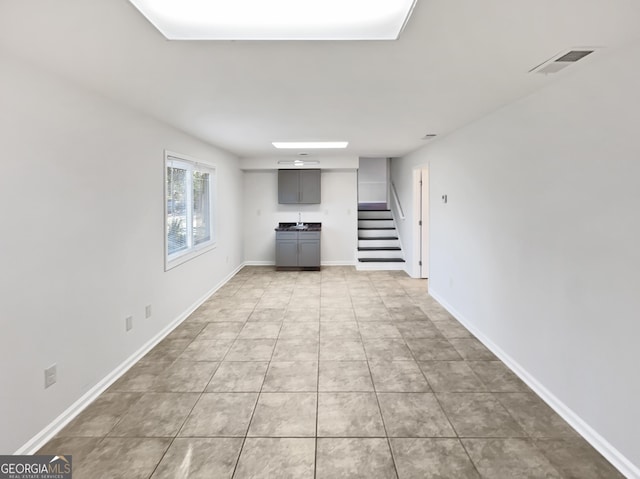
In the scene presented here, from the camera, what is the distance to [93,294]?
276 cm

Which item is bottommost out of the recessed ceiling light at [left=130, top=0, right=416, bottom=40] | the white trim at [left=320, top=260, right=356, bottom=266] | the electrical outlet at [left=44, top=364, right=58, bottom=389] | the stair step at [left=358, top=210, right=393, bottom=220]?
the electrical outlet at [left=44, top=364, right=58, bottom=389]

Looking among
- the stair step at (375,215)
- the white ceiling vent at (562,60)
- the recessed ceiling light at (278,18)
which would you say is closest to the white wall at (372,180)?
the stair step at (375,215)

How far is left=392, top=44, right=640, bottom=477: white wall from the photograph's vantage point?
1983 millimetres

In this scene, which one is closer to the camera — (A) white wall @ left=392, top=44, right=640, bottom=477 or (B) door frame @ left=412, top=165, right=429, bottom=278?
(A) white wall @ left=392, top=44, right=640, bottom=477

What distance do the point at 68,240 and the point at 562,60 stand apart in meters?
3.39

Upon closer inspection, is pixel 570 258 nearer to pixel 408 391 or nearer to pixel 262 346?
pixel 408 391

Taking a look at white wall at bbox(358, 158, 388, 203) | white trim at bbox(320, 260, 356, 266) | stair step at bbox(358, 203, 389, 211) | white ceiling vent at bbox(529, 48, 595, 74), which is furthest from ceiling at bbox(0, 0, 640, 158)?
white wall at bbox(358, 158, 388, 203)

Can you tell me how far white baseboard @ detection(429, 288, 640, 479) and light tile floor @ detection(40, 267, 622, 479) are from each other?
0.18ft

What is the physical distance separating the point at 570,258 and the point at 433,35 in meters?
1.75

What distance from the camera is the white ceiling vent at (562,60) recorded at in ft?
6.55

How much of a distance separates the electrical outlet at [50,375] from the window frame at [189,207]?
1760mm

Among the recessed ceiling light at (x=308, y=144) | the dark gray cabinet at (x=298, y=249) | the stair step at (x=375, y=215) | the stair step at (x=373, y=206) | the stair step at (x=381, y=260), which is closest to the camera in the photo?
the recessed ceiling light at (x=308, y=144)

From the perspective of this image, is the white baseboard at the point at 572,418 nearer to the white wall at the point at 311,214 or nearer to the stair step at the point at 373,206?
the white wall at the point at 311,214

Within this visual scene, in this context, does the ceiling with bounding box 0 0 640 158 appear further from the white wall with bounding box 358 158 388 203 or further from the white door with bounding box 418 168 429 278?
Result: the white wall with bounding box 358 158 388 203
